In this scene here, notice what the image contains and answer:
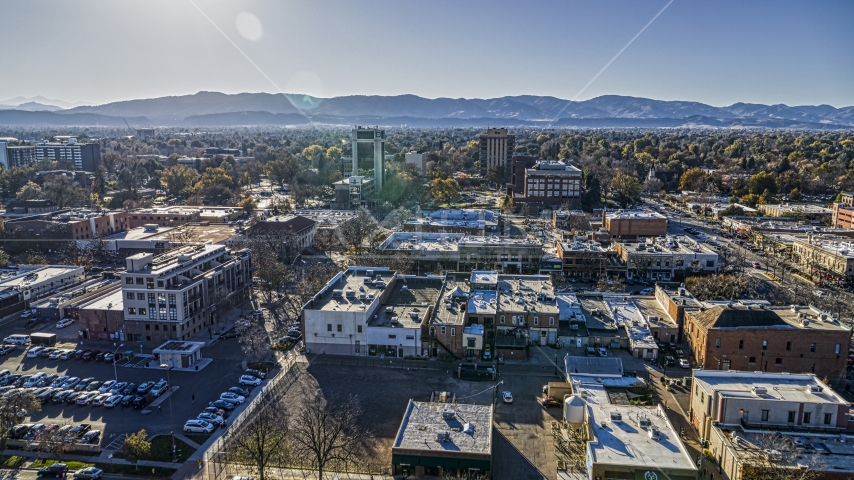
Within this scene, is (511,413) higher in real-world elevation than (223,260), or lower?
lower

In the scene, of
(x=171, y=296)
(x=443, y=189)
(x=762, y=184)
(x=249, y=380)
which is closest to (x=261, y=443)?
(x=249, y=380)

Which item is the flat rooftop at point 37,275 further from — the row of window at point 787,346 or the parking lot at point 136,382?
the row of window at point 787,346

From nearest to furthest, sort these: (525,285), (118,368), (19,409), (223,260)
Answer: (19,409) < (118,368) < (525,285) < (223,260)

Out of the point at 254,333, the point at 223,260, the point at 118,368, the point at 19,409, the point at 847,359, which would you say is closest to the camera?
the point at 19,409

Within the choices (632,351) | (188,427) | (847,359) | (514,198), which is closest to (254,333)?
(188,427)

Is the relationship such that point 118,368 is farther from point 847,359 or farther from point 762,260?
point 762,260

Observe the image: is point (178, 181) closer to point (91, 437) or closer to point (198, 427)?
point (91, 437)
